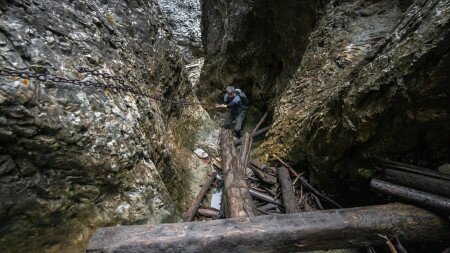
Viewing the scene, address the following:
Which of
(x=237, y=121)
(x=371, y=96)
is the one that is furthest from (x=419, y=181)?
(x=237, y=121)

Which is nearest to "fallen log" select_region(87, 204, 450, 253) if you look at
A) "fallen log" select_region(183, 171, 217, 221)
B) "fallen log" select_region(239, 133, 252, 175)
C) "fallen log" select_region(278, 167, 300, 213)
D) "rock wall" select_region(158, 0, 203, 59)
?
"fallen log" select_region(278, 167, 300, 213)

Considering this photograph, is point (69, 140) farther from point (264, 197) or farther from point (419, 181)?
point (419, 181)

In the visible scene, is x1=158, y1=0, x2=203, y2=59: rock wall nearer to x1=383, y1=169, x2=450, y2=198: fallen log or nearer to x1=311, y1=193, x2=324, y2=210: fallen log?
x1=311, y1=193, x2=324, y2=210: fallen log

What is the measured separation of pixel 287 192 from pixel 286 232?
219cm

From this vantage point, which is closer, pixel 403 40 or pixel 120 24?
pixel 403 40

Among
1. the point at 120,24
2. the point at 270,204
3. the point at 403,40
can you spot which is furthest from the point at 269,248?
the point at 120,24

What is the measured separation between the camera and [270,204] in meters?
5.66

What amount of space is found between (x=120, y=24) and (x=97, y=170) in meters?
4.29

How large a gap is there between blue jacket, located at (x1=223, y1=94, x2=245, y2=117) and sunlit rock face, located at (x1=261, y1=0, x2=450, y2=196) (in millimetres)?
2577

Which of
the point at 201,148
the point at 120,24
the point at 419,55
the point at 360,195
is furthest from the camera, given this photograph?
the point at 201,148

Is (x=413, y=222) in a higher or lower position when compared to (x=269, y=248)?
higher

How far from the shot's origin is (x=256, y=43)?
1130 centimetres

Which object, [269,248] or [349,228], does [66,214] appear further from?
[349,228]

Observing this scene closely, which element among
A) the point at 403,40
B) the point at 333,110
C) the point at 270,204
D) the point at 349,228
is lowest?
the point at 270,204
